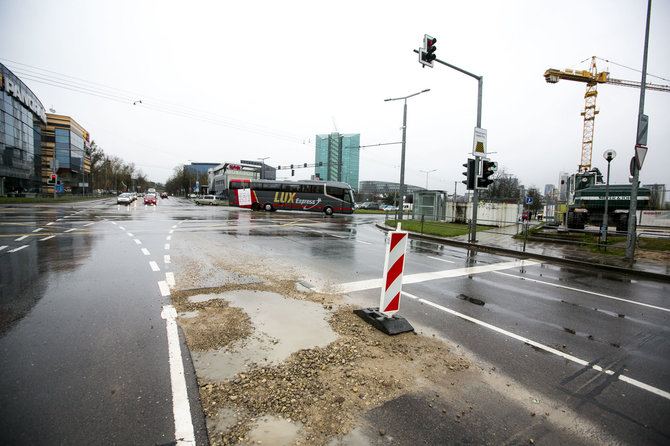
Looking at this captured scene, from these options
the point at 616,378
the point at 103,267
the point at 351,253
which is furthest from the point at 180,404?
the point at 351,253

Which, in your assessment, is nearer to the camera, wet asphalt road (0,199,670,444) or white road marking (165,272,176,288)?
wet asphalt road (0,199,670,444)

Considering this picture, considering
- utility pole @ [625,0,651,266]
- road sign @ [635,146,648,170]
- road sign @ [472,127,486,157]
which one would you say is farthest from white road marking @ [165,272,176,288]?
road sign @ [635,146,648,170]

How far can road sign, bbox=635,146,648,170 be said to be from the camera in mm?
9827

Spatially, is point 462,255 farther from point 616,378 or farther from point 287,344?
point 287,344

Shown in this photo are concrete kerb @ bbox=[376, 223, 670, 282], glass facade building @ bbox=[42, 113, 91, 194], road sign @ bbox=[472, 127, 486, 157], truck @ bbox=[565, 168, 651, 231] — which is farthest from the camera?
glass facade building @ bbox=[42, 113, 91, 194]

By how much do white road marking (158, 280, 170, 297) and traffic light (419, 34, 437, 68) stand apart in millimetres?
10509

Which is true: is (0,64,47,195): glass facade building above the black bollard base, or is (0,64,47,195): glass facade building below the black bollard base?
above

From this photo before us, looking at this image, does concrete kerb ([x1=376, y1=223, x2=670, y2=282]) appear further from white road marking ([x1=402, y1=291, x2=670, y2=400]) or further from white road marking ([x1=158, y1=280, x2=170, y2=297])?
white road marking ([x1=158, y1=280, x2=170, y2=297])

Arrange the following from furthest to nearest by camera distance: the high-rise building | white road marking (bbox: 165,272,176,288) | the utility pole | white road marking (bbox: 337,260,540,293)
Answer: the high-rise building < the utility pole < white road marking (bbox: 337,260,540,293) < white road marking (bbox: 165,272,176,288)

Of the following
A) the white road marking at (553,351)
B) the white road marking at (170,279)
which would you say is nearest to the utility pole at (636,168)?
the white road marking at (553,351)

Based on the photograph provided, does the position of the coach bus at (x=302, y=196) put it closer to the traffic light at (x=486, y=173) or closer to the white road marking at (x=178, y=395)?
the traffic light at (x=486, y=173)

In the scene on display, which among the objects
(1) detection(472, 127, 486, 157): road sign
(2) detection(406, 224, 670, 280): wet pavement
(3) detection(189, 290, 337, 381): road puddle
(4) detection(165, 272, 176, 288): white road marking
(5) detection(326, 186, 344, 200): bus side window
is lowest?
(3) detection(189, 290, 337, 381): road puddle

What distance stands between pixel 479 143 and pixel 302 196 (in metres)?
24.0

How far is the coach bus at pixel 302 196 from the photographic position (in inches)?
1377
